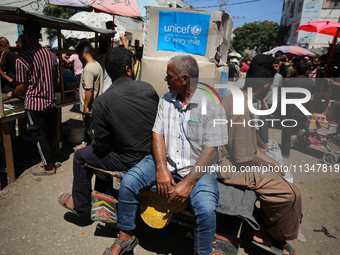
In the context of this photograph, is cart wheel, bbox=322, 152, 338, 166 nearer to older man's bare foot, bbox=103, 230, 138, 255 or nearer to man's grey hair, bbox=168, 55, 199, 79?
man's grey hair, bbox=168, 55, 199, 79

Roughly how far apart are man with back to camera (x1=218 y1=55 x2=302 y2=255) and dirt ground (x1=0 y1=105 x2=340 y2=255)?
37 centimetres

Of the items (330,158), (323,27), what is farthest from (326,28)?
(330,158)

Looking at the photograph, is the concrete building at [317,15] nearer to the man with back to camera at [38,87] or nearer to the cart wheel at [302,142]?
the cart wheel at [302,142]

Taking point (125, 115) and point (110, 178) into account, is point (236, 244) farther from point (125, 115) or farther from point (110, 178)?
point (125, 115)

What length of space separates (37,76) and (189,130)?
2400 millimetres

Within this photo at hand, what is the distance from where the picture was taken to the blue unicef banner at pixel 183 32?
2.81 m

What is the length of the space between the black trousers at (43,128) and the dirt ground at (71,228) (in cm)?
40

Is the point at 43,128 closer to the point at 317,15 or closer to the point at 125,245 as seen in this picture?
the point at 125,245

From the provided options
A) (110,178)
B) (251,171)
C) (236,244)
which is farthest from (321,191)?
(110,178)

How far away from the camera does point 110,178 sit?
254cm

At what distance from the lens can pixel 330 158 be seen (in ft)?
15.4

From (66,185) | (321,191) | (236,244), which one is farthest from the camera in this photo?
(321,191)

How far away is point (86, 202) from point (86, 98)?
1.90 metres

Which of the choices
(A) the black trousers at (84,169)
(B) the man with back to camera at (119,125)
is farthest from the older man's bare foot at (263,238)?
(A) the black trousers at (84,169)
